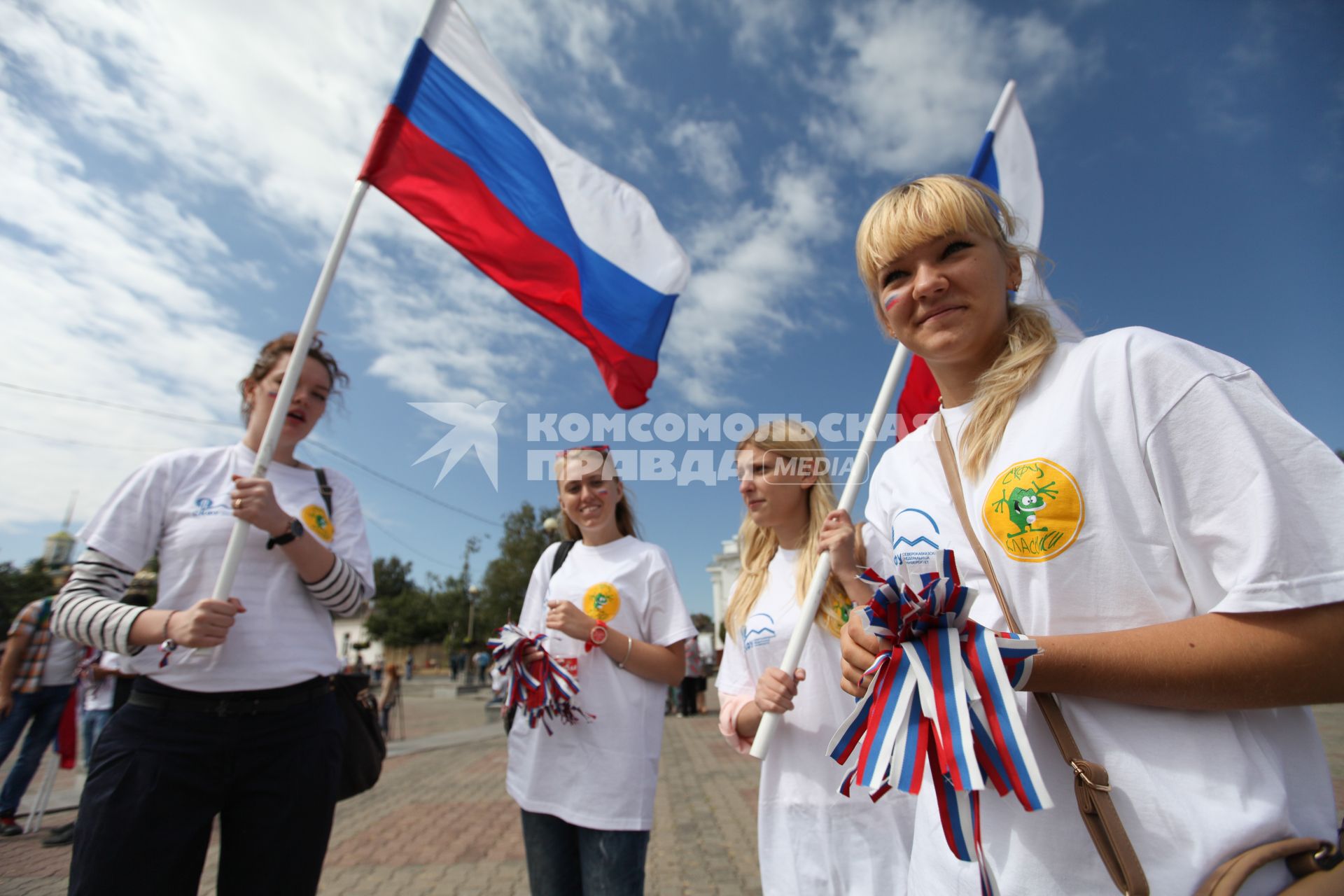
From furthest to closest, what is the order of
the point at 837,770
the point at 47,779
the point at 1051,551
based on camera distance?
the point at 47,779 < the point at 837,770 < the point at 1051,551

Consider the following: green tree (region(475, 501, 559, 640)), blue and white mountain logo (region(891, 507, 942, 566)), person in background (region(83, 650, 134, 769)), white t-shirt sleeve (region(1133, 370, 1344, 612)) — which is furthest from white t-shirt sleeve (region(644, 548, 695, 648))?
green tree (region(475, 501, 559, 640))

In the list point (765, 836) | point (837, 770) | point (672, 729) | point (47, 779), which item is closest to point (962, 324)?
point (837, 770)

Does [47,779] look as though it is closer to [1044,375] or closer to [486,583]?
[1044,375]

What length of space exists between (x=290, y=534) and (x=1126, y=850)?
2290 millimetres

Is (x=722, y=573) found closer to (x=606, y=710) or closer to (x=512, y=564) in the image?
(x=512, y=564)

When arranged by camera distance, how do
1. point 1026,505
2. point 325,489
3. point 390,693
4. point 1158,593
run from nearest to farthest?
1. point 1158,593
2. point 1026,505
3. point 325,489
4. point 390,693

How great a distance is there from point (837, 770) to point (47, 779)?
7.01 metres

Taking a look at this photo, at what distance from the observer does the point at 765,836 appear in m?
2.26

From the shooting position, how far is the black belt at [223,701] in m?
1.98

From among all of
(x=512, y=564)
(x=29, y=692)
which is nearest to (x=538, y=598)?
(x=29, y=692)

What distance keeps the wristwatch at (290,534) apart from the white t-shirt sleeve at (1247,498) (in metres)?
2.29

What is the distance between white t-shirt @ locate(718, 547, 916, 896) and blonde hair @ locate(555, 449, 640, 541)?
0.90 metres

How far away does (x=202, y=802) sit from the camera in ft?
6.49

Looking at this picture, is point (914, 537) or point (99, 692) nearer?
point (914, 537)
